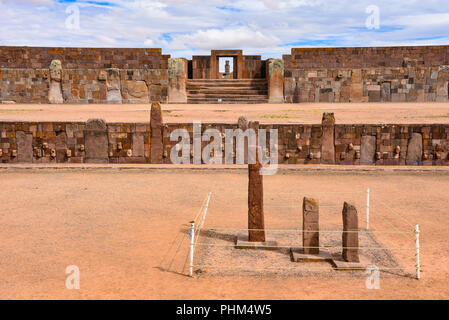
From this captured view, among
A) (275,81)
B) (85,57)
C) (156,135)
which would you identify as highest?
(85,57)

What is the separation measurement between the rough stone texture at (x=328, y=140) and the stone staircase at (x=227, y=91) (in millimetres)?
8953

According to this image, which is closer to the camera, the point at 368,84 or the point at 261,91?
the point at 368,84

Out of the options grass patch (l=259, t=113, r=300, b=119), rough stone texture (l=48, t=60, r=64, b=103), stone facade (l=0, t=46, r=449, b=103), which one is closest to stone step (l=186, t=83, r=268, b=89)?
stone facade (l=0, t=46, r=449, b=103)

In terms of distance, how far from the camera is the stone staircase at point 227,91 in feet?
76.1

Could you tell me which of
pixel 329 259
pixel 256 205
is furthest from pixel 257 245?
pixel 329 259

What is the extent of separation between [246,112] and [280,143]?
5408 mm

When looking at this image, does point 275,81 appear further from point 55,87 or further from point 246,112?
point 55,87

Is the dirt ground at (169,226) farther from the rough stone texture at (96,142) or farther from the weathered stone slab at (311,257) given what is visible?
the rough stone texture at (96,142)

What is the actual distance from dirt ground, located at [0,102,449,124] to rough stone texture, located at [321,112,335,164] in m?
3.03

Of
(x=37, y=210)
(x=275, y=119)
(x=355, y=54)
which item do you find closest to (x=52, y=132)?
(x=37, y=210)

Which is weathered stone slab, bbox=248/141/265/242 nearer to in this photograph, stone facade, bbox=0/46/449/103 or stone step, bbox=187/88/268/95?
stone facade, bbox=0/46/449/103

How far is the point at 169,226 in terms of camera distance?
26.5ft

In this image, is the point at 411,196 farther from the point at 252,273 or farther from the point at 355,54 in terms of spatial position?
the point at 355,54

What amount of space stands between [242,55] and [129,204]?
18.4 metres
